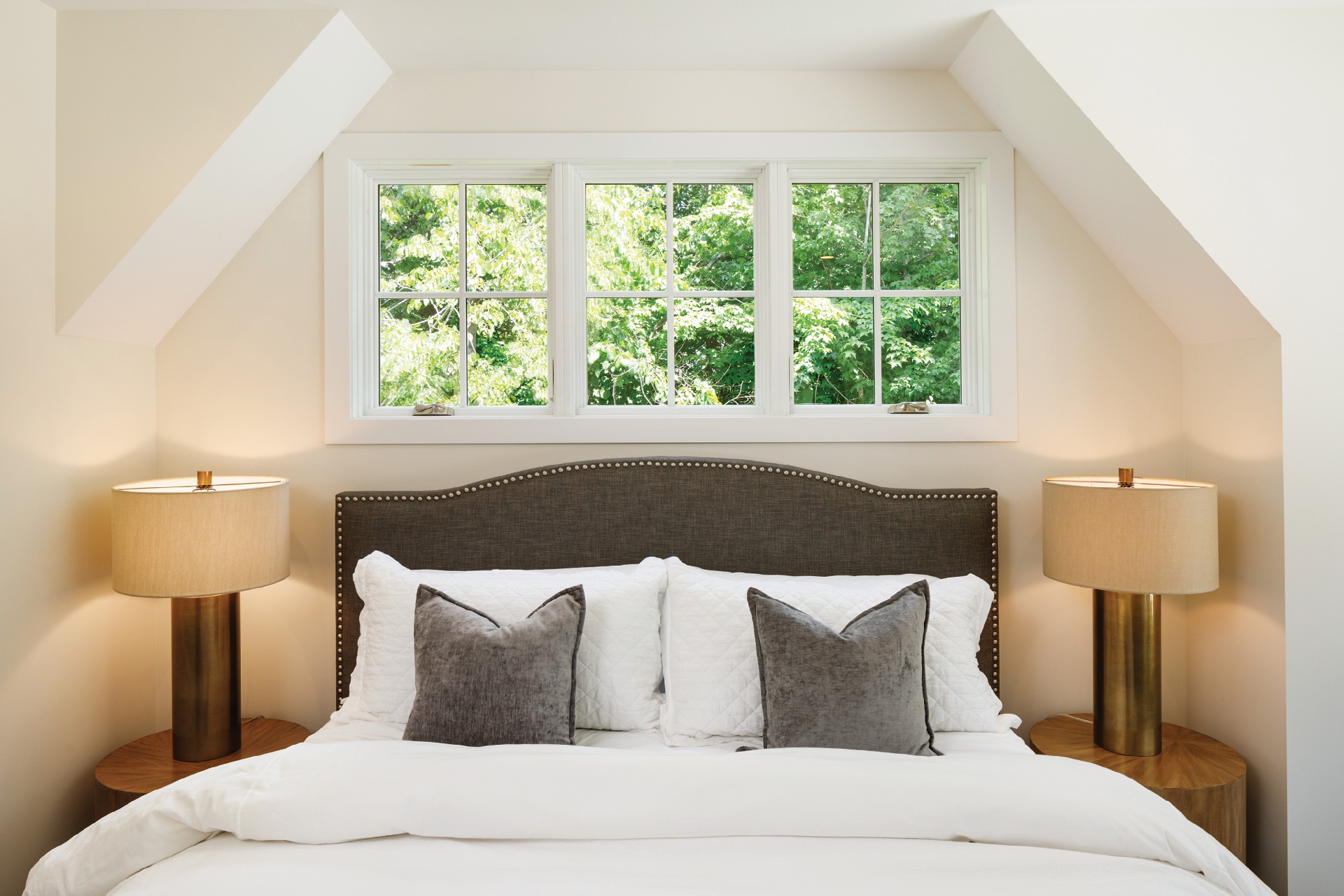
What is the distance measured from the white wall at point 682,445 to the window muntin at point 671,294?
0.77 ft

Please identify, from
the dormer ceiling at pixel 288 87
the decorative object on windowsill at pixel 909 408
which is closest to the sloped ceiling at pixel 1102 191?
the dormer ceiling at pixel 288 87

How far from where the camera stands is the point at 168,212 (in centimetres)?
209

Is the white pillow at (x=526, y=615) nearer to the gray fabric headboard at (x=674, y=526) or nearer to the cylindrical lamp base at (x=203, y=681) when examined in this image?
the gray fabric headboard at (x=674, y=526)

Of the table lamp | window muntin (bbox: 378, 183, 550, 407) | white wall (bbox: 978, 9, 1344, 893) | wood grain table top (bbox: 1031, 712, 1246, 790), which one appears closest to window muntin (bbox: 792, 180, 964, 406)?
white wall (bbox: 978, 9, 1344, 893)

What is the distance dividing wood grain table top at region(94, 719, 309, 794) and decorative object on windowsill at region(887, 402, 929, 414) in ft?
6.65

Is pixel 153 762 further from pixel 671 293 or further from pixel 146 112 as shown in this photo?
pixel 671 293

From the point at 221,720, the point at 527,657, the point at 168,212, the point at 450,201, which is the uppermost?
the point at 450,201

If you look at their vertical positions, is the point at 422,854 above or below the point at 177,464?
below

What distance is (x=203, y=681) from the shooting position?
206 cm

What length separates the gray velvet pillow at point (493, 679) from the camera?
171 cm

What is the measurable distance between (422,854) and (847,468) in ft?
5.38

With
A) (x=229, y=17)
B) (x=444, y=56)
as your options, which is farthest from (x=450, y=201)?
(x=229, y=17)

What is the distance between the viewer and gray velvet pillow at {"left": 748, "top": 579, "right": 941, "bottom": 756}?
1.69 metres

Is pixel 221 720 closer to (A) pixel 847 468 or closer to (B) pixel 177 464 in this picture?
(B) pixel 177 464
